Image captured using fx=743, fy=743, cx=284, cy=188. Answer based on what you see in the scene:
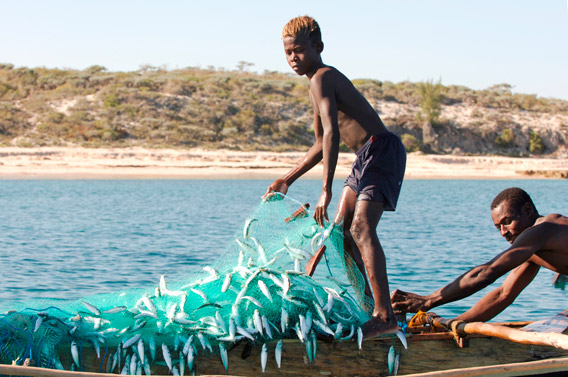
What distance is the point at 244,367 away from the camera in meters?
4.27

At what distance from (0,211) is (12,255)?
727cm

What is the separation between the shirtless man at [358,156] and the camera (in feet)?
15.4

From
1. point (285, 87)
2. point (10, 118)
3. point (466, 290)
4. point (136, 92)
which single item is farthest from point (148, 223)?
point (285, 87)

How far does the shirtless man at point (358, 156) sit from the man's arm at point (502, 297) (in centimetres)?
79

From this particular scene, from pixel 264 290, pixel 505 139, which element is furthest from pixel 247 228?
pixel 505 139

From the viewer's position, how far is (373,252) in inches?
185

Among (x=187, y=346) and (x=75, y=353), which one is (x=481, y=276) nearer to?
(x=187, y=346)

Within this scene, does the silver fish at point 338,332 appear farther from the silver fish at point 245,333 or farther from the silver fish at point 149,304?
the silver fish at point 149,304

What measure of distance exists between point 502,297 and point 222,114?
35.5m

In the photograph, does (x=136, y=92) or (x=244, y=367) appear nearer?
(x=244, y=367)

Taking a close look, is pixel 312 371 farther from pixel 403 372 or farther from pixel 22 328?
pixel 22 328

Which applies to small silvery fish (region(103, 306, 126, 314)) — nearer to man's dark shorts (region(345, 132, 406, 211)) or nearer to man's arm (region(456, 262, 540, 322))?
man's dark shorts (region(345, 132, 406, 211))

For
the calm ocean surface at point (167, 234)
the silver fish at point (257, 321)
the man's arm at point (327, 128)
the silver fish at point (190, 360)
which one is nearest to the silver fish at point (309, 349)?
the silver fish at point (257, 321)

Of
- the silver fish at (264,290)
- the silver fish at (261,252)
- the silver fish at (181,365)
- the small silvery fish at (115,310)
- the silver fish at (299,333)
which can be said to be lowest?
the silver fish at (181,365)
